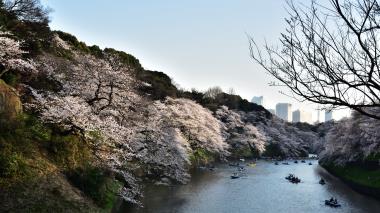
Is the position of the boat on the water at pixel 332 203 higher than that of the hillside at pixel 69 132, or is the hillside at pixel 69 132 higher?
the hillside at pixel 69 132

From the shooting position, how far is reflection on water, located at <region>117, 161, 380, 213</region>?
31.5m

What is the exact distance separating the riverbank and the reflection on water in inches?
34.2

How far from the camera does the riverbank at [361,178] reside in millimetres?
41138

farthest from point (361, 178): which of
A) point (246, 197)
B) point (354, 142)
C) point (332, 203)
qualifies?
point (246, 197)

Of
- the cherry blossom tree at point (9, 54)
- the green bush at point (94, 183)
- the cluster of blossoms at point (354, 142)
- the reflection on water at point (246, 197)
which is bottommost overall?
the reflection on water at point (246, 197)

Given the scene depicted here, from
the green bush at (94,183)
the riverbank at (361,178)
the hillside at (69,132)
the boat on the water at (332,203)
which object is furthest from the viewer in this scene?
the riverbank at (361,178)

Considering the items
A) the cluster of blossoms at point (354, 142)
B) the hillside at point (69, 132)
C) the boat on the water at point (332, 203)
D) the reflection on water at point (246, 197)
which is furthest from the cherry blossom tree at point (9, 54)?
the cluster of blossoms at point (354, 142)

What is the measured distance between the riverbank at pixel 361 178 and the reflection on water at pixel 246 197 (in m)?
0.87

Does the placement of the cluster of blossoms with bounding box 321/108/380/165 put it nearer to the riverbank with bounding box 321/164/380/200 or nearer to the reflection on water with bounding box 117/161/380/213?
the riverbank with bounding box 321/164/380/200

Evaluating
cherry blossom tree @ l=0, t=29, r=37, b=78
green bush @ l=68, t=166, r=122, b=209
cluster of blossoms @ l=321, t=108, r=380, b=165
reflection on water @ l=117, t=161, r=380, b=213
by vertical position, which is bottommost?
reflection on water @ l=117, t=161, r=380, b=213

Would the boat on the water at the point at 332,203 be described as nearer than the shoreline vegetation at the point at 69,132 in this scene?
No

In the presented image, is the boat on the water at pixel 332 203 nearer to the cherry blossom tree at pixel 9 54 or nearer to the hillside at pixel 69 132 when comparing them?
the hillside at pixel 69 132

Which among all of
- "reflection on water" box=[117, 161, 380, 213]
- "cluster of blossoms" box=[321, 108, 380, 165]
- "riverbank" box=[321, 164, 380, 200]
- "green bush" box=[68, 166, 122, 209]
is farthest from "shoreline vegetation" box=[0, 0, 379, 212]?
"cluster of blossoms" box=[321, 108, 380, 165]

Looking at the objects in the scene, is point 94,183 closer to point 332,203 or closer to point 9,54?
point 9,54
